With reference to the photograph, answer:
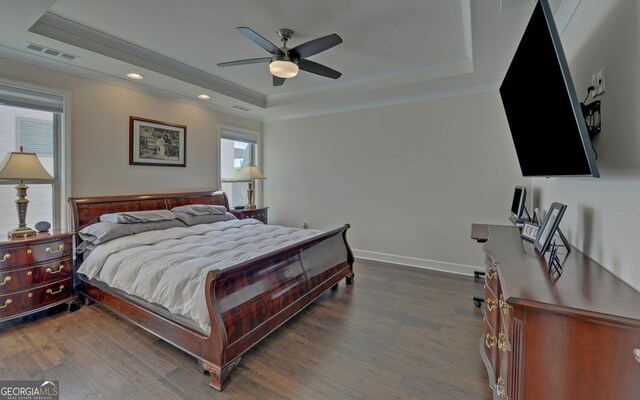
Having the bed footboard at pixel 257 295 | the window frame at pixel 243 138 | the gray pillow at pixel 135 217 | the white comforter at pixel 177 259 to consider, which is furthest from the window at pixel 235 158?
the bed footboard at pixel 257 295

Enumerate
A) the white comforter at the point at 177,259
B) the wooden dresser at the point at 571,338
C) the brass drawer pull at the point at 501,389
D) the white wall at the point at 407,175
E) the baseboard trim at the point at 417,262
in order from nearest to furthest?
the wooden dresser at the point at 571,338 < the brass drawer pull at the point at 501,389 < the white comforter at the point at 177,259 < the white wall at the point at 407,175 < the baseboard trim at the point at 417,262

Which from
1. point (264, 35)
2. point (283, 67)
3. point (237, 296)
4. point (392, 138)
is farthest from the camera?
point (392, 138)

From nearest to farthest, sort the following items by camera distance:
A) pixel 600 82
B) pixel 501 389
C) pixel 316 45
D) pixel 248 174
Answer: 1. pixel 501 389
2. pixel 600 82
3. pixel 316 45
4. pixel 248 174

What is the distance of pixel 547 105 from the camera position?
5.05 ft

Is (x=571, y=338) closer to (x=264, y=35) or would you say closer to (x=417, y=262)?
(x=264, y=35)

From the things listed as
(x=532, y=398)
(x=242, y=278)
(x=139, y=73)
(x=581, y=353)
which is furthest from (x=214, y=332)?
(x=139, y=73)

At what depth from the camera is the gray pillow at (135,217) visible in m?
3.13

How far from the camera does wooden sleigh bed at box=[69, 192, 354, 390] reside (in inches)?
73.8

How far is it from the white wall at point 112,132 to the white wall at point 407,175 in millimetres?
1721

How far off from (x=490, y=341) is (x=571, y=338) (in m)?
0.92

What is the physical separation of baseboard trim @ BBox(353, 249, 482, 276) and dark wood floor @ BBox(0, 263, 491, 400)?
1132 mm

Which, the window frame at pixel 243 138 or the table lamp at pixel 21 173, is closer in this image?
the table lamp at pixel 21 173

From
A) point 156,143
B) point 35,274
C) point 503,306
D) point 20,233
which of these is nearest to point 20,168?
point 20,233

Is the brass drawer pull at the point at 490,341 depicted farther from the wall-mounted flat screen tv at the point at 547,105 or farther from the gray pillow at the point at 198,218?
the gray pillow at the point at 198,218
